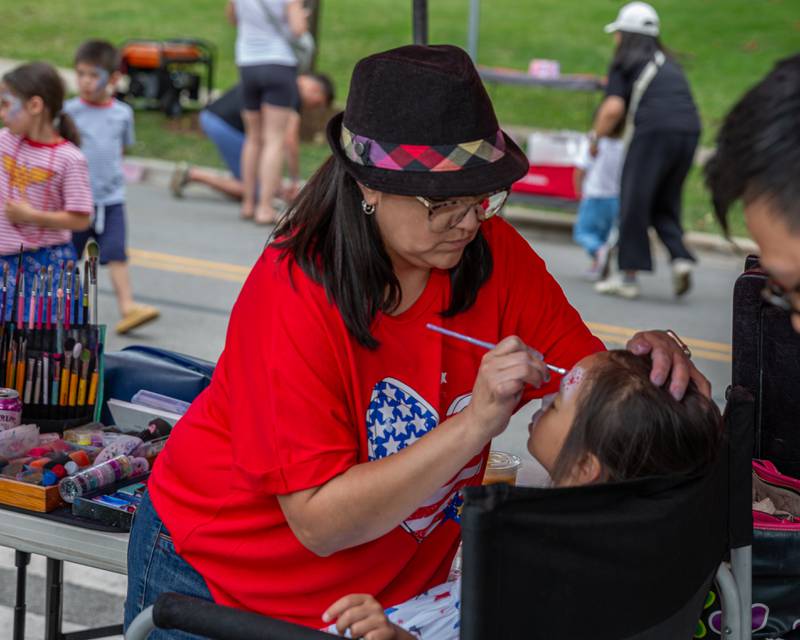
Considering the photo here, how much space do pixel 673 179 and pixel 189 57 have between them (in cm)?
699

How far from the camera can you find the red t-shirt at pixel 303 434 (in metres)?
2.01

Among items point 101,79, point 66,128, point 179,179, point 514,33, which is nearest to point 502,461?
point 66,128

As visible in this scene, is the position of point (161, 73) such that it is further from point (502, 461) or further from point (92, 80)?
point (502, 461)

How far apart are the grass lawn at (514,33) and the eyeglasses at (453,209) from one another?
1224 cm

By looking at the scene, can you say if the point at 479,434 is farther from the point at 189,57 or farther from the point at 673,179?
the point at 189,57

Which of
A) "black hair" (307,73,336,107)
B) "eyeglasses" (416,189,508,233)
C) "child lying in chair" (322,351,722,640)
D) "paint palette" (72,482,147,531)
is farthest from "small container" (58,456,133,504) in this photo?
"black hair" (307,73,336,107)

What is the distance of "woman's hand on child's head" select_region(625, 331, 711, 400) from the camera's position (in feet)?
6.78

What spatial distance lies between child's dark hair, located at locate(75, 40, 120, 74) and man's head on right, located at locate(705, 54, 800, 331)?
569cm

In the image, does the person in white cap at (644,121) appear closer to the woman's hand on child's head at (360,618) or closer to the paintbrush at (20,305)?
the paintbrush at (20,305)

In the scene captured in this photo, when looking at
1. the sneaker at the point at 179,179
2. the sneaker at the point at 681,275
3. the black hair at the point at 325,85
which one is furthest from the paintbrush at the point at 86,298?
the black hair at the point at 325,85

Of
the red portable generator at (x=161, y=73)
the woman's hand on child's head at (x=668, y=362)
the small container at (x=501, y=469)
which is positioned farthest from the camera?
the red portable generator at (x=161, y=73)

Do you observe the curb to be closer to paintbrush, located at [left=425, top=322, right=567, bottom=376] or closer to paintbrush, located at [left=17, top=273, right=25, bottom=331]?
paintbrush, located at [left=17, top=273, right=25, bottom=331]

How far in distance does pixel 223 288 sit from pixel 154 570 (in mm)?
5901

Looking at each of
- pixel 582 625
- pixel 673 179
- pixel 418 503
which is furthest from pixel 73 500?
pixel 673 179
